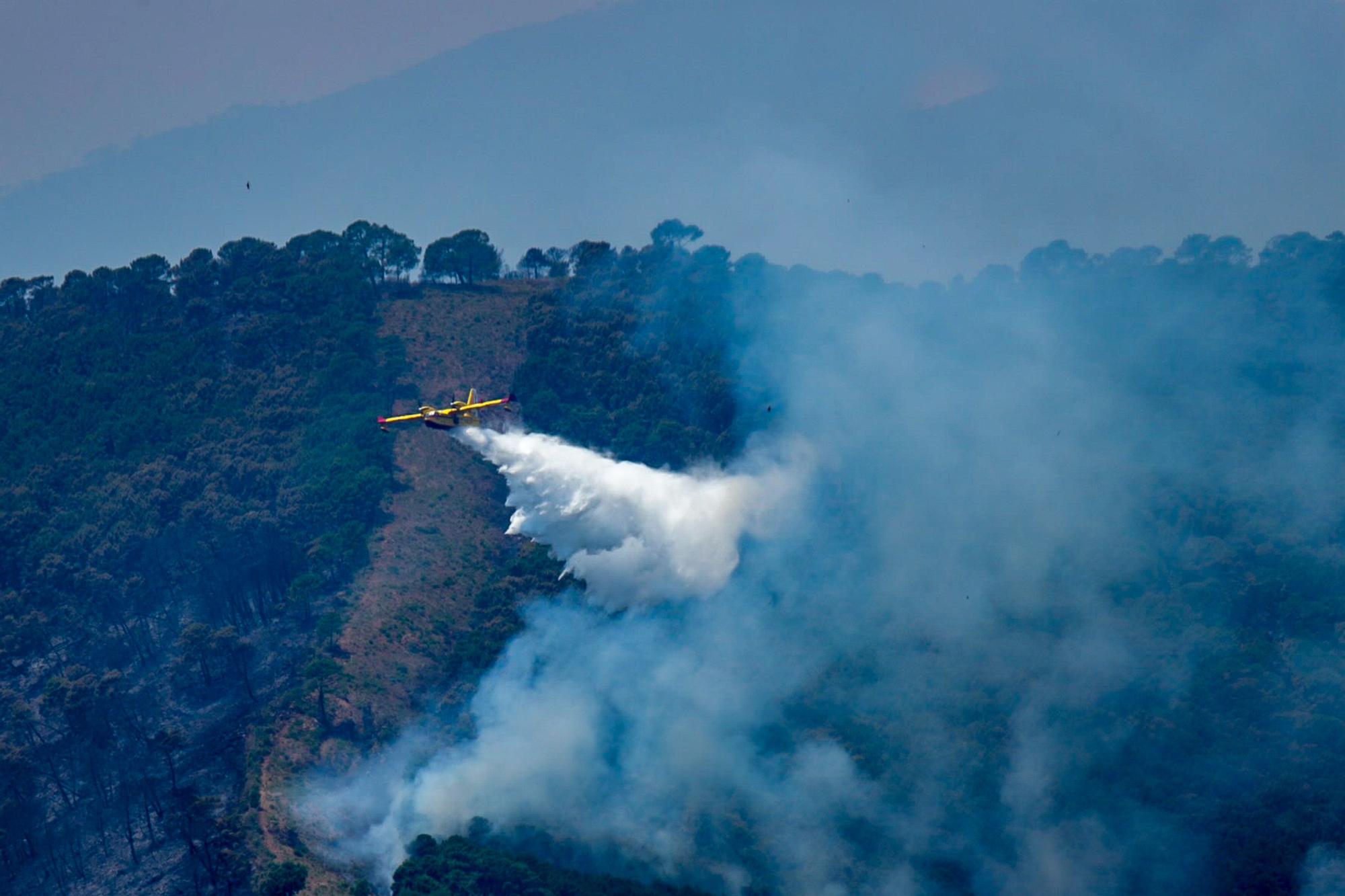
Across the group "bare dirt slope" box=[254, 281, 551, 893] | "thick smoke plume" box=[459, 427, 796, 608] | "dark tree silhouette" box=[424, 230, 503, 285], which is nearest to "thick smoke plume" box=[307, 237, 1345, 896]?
"thick smoke plume" box=[459, 427, 796, 608]

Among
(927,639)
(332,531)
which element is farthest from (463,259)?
(927,639)

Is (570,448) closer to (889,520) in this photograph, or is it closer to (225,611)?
(889,520)

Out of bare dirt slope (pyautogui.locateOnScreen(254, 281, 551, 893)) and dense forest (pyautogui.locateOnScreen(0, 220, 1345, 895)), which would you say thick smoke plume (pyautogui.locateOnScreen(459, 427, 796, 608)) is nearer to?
dense forest (pyautogui.locateOnScreen(0, 220, 1345, 895))

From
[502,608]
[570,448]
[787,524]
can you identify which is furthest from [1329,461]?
[502,608]

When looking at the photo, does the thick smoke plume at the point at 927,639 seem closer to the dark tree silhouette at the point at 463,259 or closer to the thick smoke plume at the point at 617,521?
the thick smoke plume at the point at 617,521

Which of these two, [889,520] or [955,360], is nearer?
[889,520]

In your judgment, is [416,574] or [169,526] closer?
[416,574]

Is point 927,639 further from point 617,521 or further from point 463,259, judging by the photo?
Answer: point 463,259
